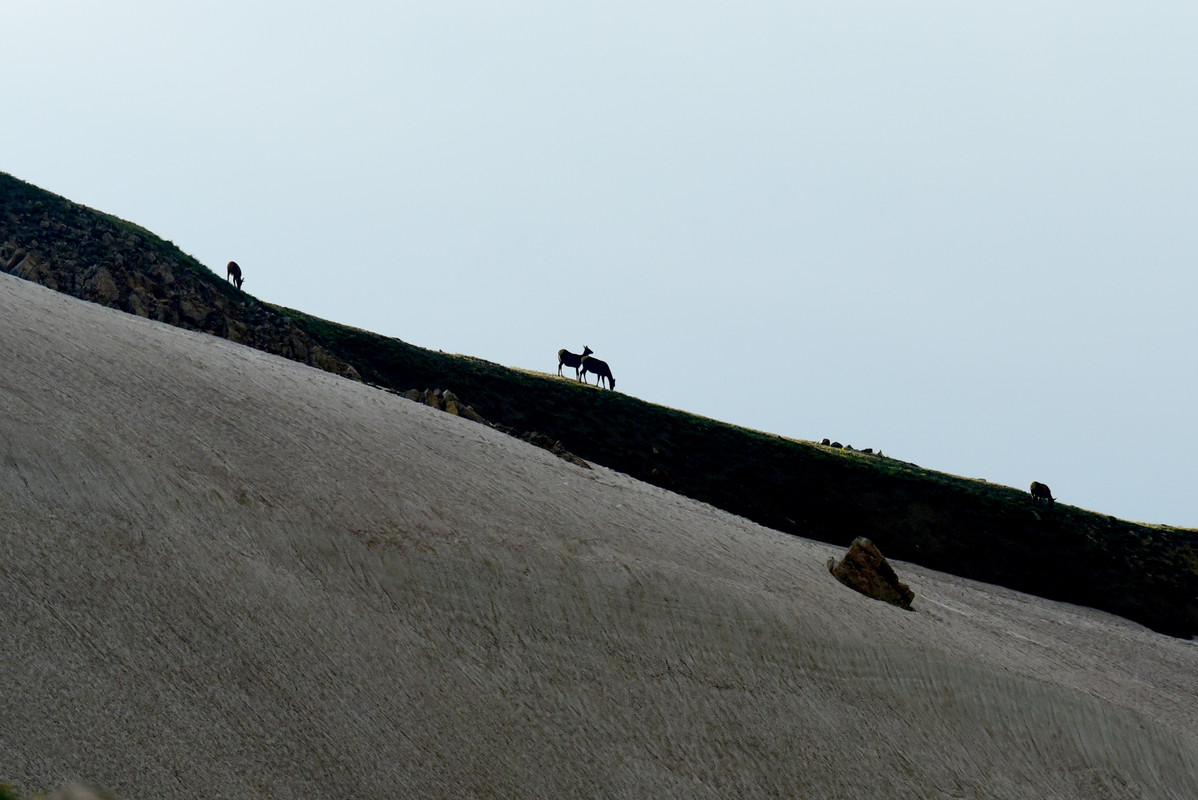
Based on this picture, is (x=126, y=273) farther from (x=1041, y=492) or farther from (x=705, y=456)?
(x=1041, y=492)

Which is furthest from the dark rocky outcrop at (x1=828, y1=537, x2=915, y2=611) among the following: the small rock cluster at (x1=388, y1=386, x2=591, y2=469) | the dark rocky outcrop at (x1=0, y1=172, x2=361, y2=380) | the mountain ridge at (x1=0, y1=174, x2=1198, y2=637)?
the dark rocky outcrop at (x1=0, y1=172, x2=361, y2=380)

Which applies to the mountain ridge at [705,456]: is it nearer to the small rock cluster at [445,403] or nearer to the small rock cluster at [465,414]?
the small rock cluster at [445,403]

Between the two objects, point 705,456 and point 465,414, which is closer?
point 465,414

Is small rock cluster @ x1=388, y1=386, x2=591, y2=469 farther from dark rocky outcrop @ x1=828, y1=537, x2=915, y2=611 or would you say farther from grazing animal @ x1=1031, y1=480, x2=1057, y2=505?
grazing animal @ x1=1031, y1=480, x2=1057, y2=505

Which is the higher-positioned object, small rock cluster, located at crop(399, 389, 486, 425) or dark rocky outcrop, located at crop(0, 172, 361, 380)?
dark rocky outcrop, located at crop(0, 172, 361, 380)

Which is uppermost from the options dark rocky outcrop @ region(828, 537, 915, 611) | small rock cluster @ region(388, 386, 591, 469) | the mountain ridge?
the mountain ridge

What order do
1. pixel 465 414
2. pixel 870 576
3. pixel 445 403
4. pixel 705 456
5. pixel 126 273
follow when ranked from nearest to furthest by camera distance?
1. pixel 870 576
2. pixel 445 403
3. pixel 465 414
4. pixel 126 273
5. pixel 705 456

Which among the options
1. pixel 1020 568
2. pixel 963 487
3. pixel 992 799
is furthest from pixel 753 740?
pixel 963 487

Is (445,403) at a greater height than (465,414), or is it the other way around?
(445,403)

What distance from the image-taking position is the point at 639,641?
65.1ft

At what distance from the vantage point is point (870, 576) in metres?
26.9

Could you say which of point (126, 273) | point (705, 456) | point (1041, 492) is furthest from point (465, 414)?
Result: point (1041, 492)

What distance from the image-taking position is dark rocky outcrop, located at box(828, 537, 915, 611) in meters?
26.7

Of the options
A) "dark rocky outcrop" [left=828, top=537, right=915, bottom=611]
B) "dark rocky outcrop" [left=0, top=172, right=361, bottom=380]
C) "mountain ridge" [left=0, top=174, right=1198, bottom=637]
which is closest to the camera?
"dark rocky outcrop" [left=828, top=537, right=915, bottom=611]
